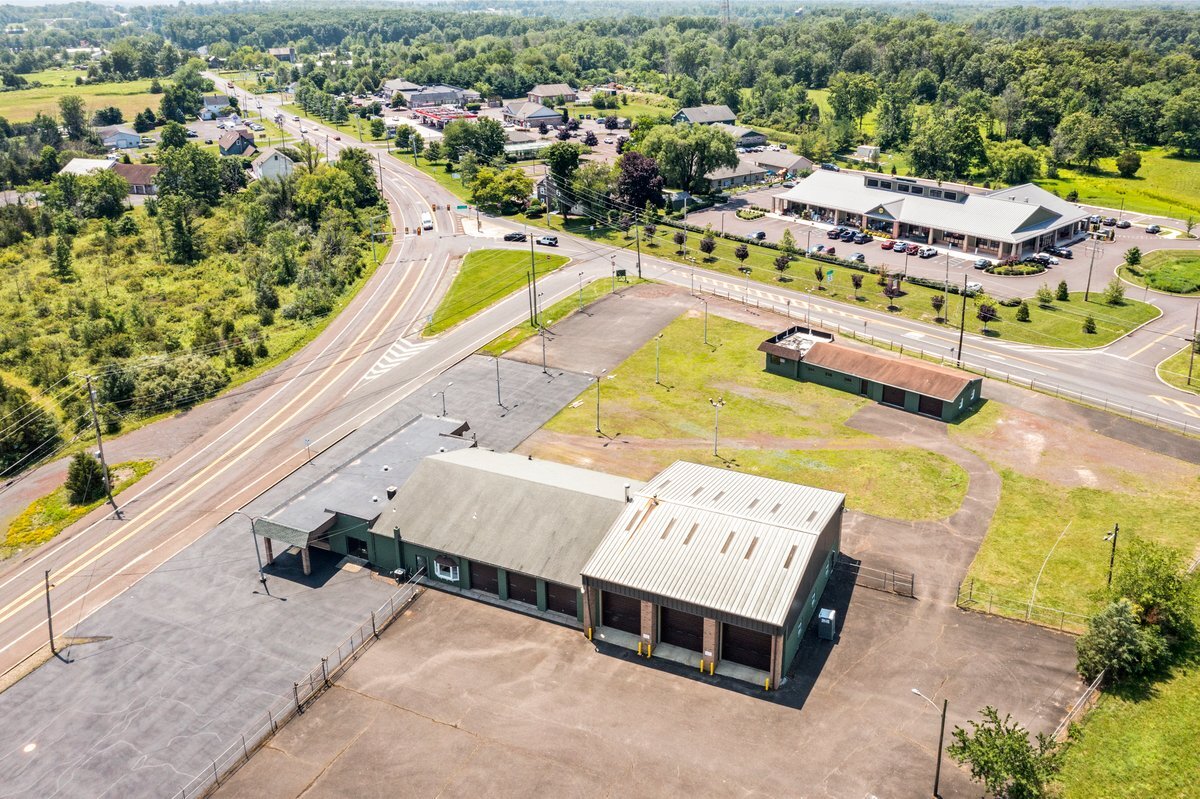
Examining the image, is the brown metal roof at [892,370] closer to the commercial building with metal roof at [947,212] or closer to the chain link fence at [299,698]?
the chain link fence at [299,698]

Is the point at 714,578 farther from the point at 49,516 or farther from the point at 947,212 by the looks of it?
the point at 947,212

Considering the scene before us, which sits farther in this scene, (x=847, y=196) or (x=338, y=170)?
(x=338, y=170)

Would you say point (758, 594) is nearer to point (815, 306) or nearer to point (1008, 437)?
point (1008, 437)

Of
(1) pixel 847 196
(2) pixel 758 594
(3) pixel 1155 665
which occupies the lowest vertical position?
(3) pixel 1155 665

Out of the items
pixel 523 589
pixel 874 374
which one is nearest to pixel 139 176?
pixel 874 374

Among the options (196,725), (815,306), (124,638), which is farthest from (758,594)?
(815,306)

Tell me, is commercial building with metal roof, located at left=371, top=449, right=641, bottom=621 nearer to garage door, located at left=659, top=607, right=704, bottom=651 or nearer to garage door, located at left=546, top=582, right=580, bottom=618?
garage door, located at left=546, top=582, right=580, bottom=618

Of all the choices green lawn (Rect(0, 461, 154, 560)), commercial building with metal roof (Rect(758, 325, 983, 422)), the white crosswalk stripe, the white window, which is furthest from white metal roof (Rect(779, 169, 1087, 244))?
green lawn (Rect(0, 461, 154, 560))

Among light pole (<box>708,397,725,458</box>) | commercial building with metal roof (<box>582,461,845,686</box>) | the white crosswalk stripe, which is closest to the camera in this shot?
commercial building with metal roof (<box>582,461,845,686</box>)
